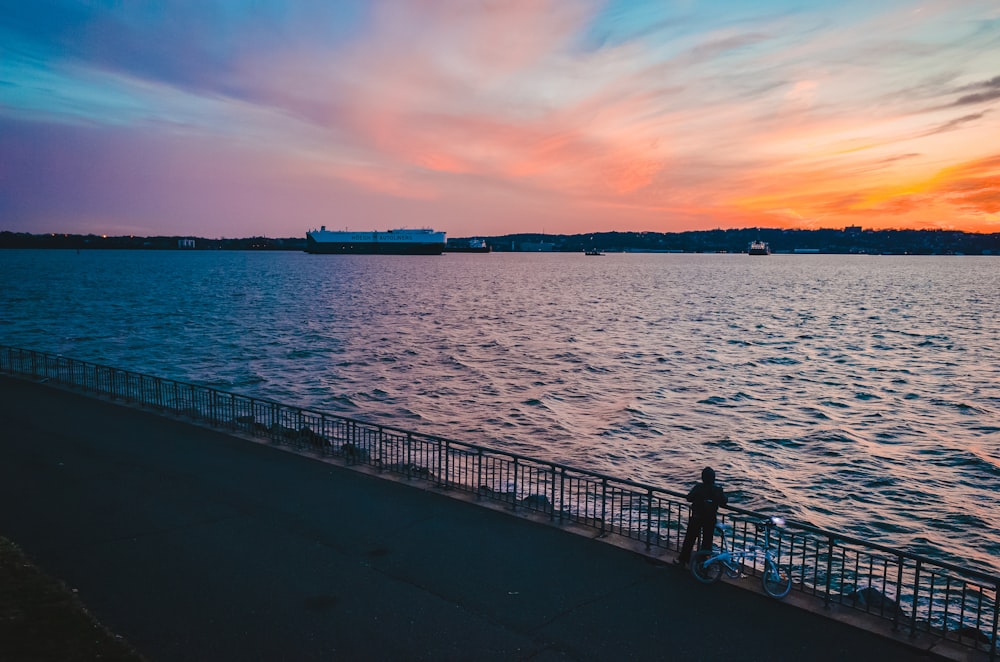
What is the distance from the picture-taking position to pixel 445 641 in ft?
28.8

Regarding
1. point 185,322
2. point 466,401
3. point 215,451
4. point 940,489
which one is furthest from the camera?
point 185,322

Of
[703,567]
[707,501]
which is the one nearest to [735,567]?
[703,567]

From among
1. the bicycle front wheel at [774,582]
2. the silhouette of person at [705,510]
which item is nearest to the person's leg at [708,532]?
→ the silhouette of person at [705,510]

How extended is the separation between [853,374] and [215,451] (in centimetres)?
4167

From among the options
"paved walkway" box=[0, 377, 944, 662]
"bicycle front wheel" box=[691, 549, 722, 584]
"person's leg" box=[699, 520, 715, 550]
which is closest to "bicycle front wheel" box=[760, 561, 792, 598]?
"paved walkway" box=[0, 377, 944, 662]

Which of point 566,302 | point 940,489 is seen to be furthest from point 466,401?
point 566,302

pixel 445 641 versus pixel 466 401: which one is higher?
pixel 445 641

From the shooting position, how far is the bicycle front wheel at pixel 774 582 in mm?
10195

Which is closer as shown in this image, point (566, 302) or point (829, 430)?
point (829, 430)

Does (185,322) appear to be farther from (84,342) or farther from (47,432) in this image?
(47,432)

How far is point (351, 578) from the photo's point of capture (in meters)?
10.5

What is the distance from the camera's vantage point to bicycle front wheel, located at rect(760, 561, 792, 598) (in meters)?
10.2

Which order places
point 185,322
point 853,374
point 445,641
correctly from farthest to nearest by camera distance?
point 185,322 → point 853,374 → point 445,641

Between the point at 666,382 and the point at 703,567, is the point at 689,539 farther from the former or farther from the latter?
the point at 666,382
